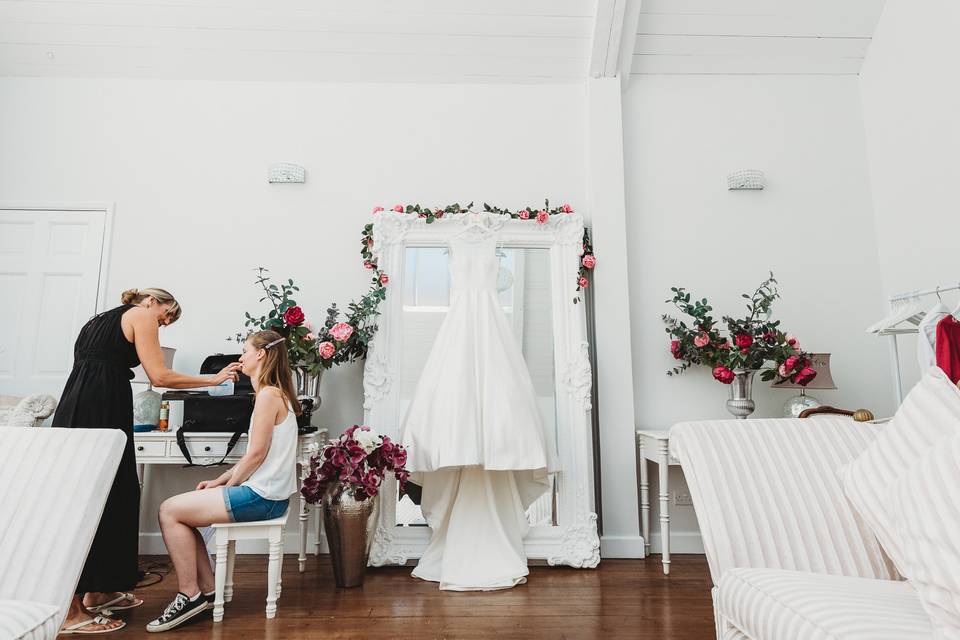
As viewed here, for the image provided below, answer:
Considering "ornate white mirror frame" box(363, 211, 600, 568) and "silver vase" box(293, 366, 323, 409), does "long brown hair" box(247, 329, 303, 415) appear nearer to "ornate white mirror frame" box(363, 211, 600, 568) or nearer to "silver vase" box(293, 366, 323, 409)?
"silver vase" box(293, 366, 323, 409)

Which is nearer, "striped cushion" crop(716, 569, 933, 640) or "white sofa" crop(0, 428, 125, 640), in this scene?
"striped cushion" crop(716, 569, 933, 640)

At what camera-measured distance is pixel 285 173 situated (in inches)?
141

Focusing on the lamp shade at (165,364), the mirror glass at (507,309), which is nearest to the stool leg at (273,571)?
the mirror glass at (507,309)

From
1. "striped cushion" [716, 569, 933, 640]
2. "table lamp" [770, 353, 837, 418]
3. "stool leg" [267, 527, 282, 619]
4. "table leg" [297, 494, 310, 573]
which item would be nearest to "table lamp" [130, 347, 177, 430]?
"table leg" [297, 494, 310, 573]

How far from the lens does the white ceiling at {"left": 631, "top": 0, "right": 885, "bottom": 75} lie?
3576 mm

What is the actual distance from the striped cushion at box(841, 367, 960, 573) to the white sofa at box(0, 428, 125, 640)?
1.82m

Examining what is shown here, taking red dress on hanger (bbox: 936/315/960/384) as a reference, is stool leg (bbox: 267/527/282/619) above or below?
below

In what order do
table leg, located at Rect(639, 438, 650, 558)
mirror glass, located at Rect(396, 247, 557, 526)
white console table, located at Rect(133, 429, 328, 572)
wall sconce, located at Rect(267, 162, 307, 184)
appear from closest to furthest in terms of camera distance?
white console table, located at Rect(133, 429, 328, 572), table leg, located at Rect(639, 438, 650, 558), mirror glass, located at Rect(396, 247, 557, 526), wall sconce, located at Rect(267, 162, 307, 184)

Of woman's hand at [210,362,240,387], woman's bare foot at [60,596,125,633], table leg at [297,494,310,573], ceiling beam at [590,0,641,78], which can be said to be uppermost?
ceiling beam at [590,0,641,78]

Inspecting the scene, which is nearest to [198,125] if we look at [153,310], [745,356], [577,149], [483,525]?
[153,310]

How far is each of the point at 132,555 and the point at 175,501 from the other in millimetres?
377

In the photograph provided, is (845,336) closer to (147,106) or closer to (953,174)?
(953,174)

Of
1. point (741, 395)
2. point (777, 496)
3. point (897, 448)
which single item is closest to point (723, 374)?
point (741, 395)

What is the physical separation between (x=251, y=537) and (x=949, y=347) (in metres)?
3.11
